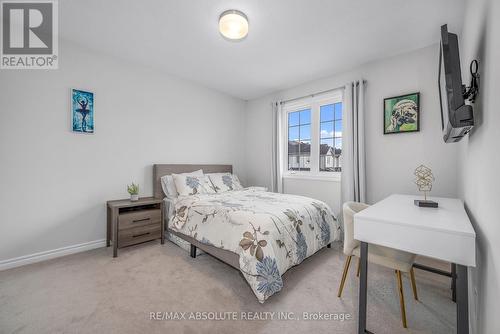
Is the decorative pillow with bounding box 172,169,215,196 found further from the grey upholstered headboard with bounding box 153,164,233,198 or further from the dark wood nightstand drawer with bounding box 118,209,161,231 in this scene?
the dark wood nightstand drawer with bounding box 118,209,161,231

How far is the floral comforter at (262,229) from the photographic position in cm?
174

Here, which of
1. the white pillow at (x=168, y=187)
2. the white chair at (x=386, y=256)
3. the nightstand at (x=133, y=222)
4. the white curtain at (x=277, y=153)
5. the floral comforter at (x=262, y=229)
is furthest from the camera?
the white curtain at (x=277, y=153)

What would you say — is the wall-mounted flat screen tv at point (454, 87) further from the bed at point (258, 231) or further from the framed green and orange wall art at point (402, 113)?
the framed green and orange wall art at point (402, 113)

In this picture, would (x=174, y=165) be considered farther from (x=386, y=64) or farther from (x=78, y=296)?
(x=386, y=64)

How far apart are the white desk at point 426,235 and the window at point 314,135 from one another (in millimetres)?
2084

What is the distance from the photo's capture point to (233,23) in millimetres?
2025

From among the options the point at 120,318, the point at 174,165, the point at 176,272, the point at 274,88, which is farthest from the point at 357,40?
the point at 120,318

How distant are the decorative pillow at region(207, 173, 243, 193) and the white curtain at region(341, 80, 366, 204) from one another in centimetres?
182

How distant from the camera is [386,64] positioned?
282 centimetres

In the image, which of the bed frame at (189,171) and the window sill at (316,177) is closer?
the bed frame at (189,171)

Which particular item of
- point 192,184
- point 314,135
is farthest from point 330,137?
point 192,184

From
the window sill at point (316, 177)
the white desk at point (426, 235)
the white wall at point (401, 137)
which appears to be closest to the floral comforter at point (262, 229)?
the white desk at point (426, 235)

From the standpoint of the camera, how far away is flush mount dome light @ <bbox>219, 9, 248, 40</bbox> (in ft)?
6.51

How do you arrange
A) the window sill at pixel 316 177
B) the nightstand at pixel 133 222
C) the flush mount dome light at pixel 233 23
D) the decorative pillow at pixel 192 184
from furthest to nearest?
1. the window sill at pixel 316 177
2. the decorative pillow at pixel 192 184
3. the nightstand at pixel 133 222
4. the flush mount dome light at pixel 233 23
